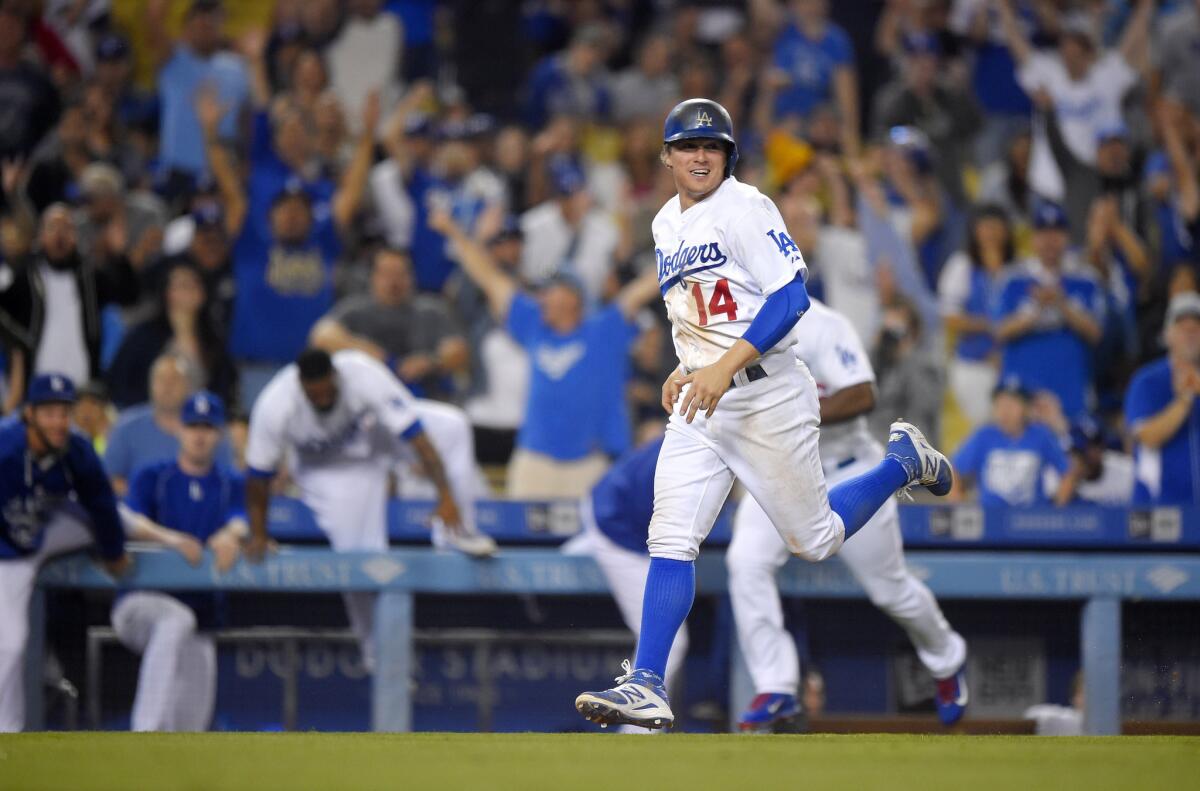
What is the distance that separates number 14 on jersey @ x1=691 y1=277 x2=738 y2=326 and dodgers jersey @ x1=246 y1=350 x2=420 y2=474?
254cm

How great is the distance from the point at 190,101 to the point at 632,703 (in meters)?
6.59

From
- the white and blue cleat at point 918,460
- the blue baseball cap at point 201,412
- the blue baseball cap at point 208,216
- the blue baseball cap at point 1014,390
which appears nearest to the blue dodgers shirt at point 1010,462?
the blue baseball cap at point 1014,390

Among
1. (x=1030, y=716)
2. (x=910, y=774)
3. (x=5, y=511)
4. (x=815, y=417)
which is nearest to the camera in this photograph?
(x=910, y=774)

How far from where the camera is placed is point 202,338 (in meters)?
8.36

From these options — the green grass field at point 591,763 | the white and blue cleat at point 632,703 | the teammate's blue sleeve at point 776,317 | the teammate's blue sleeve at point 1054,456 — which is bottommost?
the green grass field at point 591,763

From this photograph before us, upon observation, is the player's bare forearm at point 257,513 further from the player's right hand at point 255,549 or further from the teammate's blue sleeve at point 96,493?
the teammate's blue sleeve at point 96,493

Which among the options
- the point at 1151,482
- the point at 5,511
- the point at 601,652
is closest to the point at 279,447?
the point at 5,511

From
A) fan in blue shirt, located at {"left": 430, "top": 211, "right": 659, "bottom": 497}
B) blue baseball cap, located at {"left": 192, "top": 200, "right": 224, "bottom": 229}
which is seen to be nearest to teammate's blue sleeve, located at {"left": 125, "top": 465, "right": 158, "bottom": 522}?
fan in blue shirt, located at {"left": 430, "top": 211, "right": 659, "bottom": 497}

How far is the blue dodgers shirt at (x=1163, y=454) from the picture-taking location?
7121 mm

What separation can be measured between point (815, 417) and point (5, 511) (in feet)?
11.0

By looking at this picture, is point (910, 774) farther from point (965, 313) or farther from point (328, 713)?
point (965, 313)

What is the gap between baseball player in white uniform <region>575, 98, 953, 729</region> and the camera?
436 centimetres

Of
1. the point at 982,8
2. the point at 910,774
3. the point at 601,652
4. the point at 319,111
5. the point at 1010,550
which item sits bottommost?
the point at 910,774

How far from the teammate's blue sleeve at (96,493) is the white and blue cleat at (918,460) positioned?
3.05 m
